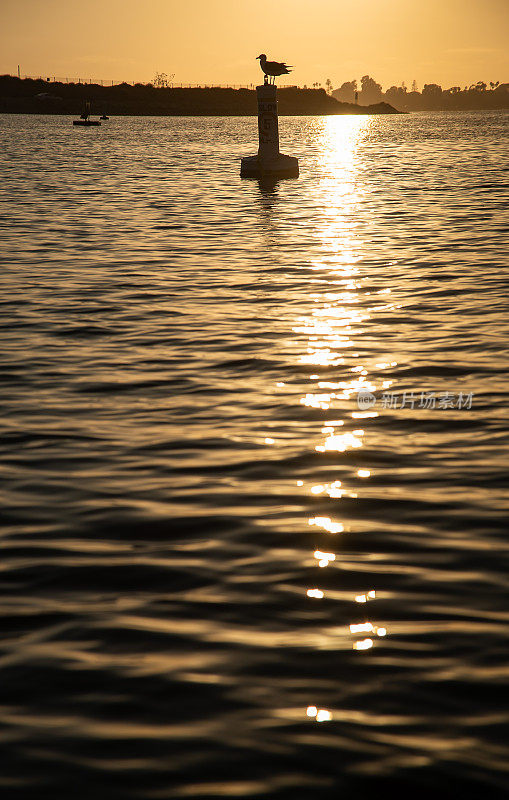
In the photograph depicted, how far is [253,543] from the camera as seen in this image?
5.33 metres

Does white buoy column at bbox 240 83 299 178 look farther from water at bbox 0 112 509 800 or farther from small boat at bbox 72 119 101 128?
small boat at bbox 72 119 101 128

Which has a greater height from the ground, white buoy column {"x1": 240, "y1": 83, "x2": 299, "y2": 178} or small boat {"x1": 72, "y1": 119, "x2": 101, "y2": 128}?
small boat {"x1": 72, "y1": 119, "x2": 101, "y2": 128}

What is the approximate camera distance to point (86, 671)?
4.04 m

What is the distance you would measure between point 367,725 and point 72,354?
282 inches

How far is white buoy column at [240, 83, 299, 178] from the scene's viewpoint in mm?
29891

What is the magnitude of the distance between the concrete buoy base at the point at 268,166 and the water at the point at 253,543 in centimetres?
1964

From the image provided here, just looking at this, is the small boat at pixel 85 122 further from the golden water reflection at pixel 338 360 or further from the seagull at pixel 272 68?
the golden water reflection at pixel 338 360

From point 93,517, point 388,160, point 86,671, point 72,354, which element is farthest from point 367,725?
point 388,160

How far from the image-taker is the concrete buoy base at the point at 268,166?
32.6 metres

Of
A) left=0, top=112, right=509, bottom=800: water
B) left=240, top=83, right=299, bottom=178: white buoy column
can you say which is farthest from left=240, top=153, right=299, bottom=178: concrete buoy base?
left=0, top=112, right=509, bottom=800: water

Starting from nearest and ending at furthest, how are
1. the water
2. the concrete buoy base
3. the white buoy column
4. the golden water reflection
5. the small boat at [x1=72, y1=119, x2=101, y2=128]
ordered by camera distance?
the water, the golden water reflection, the white buoy column, the concrete buoy base, the small boat at [x1=72, y1=119, x2=101, y2=128]

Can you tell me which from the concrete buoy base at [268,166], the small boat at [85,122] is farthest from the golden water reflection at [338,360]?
the small boat at [85,122]

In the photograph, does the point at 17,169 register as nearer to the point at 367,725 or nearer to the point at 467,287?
the point at 467,287

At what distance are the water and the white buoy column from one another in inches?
691
